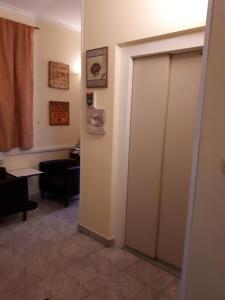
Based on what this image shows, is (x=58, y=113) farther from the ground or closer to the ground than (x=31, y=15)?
closer to the ground

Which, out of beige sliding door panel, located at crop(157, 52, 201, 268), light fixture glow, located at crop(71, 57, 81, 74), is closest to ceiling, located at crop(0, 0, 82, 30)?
light fixture glow, located at crop(71, 57, 81, 74)

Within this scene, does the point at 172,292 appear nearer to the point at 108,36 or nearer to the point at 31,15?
the point at 108,36

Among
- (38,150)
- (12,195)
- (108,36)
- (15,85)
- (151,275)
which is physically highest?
(108,36)

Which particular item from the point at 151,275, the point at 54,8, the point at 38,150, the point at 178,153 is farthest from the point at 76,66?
the point at 151,275

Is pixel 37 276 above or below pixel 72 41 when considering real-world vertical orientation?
below

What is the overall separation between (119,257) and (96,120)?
142cm

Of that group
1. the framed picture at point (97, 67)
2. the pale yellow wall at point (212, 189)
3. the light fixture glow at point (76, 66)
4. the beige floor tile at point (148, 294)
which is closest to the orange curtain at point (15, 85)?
the light fixture glow at point (76, 66)

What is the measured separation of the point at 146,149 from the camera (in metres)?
2.26

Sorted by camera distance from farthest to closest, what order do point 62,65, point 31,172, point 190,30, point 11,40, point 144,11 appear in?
point 62,65 → point 31,172 → point 11,40 → point 144,11 → point 190,30

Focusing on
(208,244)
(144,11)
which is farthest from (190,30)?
(208,244)

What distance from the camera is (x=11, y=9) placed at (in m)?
3.29

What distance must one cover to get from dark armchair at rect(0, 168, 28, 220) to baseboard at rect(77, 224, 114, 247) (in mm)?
822

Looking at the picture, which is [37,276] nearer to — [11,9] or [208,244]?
[208,244]

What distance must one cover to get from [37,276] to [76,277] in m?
0.34
